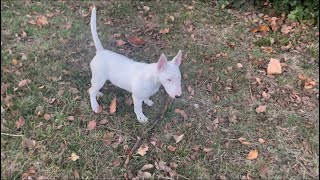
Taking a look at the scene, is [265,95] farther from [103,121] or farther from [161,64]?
[103,121]

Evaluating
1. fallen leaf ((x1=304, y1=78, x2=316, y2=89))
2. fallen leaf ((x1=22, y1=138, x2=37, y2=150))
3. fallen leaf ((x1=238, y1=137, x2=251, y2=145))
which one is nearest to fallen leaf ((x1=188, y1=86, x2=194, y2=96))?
fallen leaf ((x1=238, y1=137, x2=251, y2=145))

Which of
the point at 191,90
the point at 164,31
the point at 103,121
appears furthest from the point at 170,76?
the point at 164,31

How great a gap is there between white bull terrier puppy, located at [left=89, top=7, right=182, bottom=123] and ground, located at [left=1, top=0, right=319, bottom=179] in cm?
46

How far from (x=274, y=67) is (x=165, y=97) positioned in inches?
63.9

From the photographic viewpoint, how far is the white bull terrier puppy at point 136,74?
3701mm

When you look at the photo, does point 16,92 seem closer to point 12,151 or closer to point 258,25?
point 12,151

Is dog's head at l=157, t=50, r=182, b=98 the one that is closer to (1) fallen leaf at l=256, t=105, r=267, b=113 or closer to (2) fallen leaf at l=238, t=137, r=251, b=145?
(2) fallen leaf at l=238, t=137, r=251, b=145

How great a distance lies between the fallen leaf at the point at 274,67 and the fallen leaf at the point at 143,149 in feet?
7.00

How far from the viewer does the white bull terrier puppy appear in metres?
3.70

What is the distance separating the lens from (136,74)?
3.96 metres

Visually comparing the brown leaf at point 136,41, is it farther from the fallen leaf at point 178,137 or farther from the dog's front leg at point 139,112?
the fallen leaf at point 178,137

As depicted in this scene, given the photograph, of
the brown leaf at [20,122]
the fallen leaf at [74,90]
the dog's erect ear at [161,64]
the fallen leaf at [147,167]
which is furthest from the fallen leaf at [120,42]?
the fallen leaf at [147,167]

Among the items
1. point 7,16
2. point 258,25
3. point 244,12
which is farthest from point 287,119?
point 7,16

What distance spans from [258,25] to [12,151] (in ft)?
13.4
